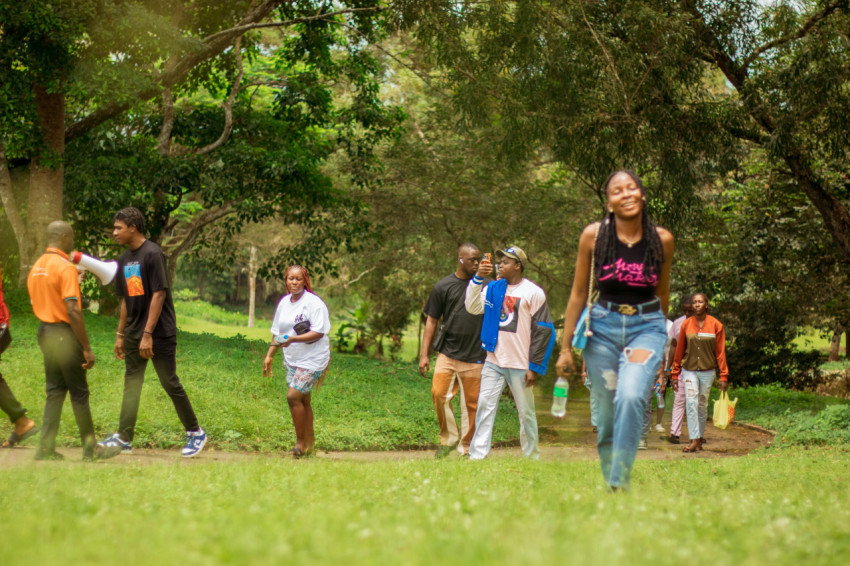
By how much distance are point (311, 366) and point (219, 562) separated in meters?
5.34

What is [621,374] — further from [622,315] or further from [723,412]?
[723,412]

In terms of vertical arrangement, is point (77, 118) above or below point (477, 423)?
above

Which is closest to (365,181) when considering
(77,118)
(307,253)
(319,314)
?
(307,253)

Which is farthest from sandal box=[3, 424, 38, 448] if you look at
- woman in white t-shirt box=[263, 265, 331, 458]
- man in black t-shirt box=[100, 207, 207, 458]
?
woman in white t-shirt box=[263, 265, 331, 458]

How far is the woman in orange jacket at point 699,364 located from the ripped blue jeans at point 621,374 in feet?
21.0

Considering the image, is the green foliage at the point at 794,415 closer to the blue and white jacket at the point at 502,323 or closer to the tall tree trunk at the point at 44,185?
the blue and white jacket at the point at 502,323

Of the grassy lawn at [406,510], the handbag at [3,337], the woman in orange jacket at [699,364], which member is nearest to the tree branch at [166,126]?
the grassy lawn at [406,510]

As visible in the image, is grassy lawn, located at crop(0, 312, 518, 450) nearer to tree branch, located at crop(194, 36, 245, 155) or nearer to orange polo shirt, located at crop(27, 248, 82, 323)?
orange polo shirt, located at crop(27, 248, 82, 323)

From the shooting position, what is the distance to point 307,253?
18.6 m

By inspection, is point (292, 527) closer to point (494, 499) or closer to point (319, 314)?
point (494, 499)

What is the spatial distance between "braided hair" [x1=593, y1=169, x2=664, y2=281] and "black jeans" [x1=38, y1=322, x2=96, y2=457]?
490cm

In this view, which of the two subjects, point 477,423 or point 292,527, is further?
point 477,423

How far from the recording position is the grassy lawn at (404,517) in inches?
125

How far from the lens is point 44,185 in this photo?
51.3 ft
